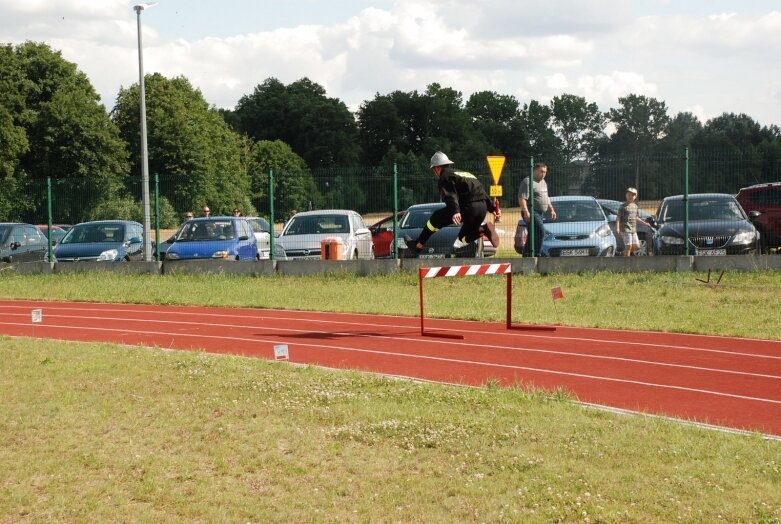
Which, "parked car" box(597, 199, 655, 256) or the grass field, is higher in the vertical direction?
"parked car" box(597, 199, 655, 256)

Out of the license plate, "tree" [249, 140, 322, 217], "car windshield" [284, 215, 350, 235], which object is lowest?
the license plate

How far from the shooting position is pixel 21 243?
87.4 ft

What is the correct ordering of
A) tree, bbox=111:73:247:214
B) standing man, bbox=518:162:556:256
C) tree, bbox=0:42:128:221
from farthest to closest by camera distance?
tree, bbox=111:73:247:214
tree, bbox=0:42:128:221
standing man, bbox=518:162:556:256

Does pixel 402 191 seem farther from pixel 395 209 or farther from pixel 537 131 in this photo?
pixel 537 131

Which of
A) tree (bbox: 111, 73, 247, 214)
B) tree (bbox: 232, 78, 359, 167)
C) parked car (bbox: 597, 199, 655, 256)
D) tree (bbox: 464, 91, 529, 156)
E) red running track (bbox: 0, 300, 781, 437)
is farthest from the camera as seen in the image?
tree (bbox: 464, 91, 529, 156)

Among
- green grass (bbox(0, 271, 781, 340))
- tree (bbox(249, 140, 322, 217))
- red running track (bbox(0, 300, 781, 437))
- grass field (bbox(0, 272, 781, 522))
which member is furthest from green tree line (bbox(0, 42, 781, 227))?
grass field (bbox(0, 272, 781, 522))

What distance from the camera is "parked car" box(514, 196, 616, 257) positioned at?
22297mm

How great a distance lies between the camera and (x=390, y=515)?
20.6 feet

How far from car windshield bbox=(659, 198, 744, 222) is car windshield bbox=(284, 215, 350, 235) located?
7.56 m

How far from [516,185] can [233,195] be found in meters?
8.39

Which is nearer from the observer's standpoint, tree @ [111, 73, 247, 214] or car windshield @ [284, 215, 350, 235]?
car windshield @ [284, 215, 350, 235]

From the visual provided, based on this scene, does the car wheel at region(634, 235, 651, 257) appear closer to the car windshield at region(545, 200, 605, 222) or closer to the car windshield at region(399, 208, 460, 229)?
the car windshield at region(545, 200, 605, 222)

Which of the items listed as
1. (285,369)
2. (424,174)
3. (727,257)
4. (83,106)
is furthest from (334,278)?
(83,106)

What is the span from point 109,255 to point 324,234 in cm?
581
